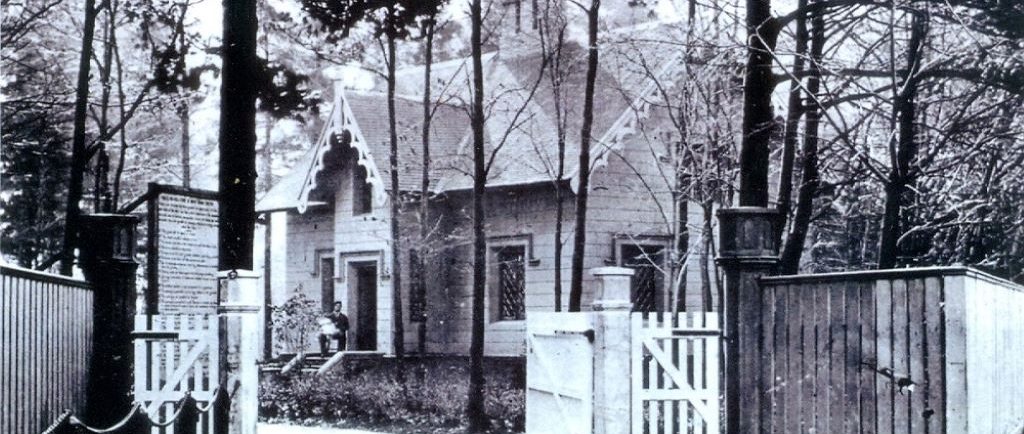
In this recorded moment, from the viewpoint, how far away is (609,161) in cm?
2125

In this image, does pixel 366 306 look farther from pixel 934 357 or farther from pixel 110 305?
pixel 934 357

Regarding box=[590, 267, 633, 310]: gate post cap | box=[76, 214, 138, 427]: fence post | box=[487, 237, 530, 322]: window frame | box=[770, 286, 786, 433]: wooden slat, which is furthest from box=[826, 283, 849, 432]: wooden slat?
box=[487, 237, 530, 322]: window frame

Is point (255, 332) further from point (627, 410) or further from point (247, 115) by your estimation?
point (627, 410)

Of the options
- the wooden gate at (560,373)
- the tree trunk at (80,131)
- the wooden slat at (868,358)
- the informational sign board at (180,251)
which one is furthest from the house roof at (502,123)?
the wooden slat at (868,358)

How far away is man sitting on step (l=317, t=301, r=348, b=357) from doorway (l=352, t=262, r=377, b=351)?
1089 millimetres

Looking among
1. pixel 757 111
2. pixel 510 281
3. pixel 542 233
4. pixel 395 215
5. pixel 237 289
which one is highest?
pixel 757 111

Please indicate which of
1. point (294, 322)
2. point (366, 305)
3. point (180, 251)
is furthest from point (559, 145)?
point (180, 251)

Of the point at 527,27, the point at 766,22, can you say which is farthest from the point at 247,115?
the point at 527,27

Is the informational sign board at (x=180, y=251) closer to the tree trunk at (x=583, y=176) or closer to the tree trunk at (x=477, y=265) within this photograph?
the tree trunk at (x=477, y=265)

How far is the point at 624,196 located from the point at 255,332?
40.1 feet

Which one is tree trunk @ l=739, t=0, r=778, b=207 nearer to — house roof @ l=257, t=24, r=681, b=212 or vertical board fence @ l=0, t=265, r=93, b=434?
vertical board fence @ l=0, t=265, r=93, b=434

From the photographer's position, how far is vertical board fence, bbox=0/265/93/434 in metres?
7.38

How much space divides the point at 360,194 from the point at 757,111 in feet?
45.2

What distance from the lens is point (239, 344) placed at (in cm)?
973
